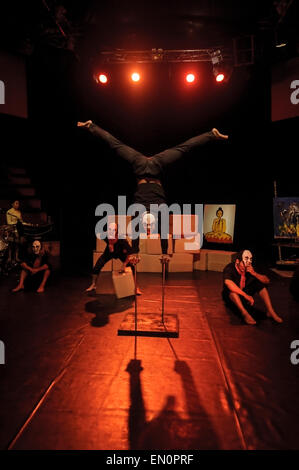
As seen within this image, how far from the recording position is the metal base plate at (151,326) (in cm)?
328

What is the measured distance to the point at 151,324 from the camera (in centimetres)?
348

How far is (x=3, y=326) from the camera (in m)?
3.52

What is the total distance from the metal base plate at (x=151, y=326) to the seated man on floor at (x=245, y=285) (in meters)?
0.79

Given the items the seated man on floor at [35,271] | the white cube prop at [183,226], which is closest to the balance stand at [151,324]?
the seated man on floor at [35,271]

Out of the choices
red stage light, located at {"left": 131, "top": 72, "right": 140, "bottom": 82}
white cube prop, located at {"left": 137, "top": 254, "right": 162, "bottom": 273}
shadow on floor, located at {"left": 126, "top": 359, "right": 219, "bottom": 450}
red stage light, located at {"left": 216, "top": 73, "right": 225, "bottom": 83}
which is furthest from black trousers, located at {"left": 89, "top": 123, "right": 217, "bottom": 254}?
white cube prop, located at {"left": 137, "top": 254, "right": 162, "bottom": 273}

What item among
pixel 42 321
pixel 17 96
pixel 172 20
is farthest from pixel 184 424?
pixel 17 96

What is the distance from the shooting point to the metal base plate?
10.8 feet

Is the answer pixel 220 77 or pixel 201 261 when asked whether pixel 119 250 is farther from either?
pixel 220 77

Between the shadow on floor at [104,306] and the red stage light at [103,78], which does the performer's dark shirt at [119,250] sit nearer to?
the shadow on floor at [104,306]

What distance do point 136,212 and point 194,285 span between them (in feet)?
7.39

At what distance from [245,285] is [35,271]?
3.44m

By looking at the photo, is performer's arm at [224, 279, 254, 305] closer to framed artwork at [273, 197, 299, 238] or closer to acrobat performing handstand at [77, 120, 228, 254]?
acrobat performing handstand at [77, 120, 228, 254]
